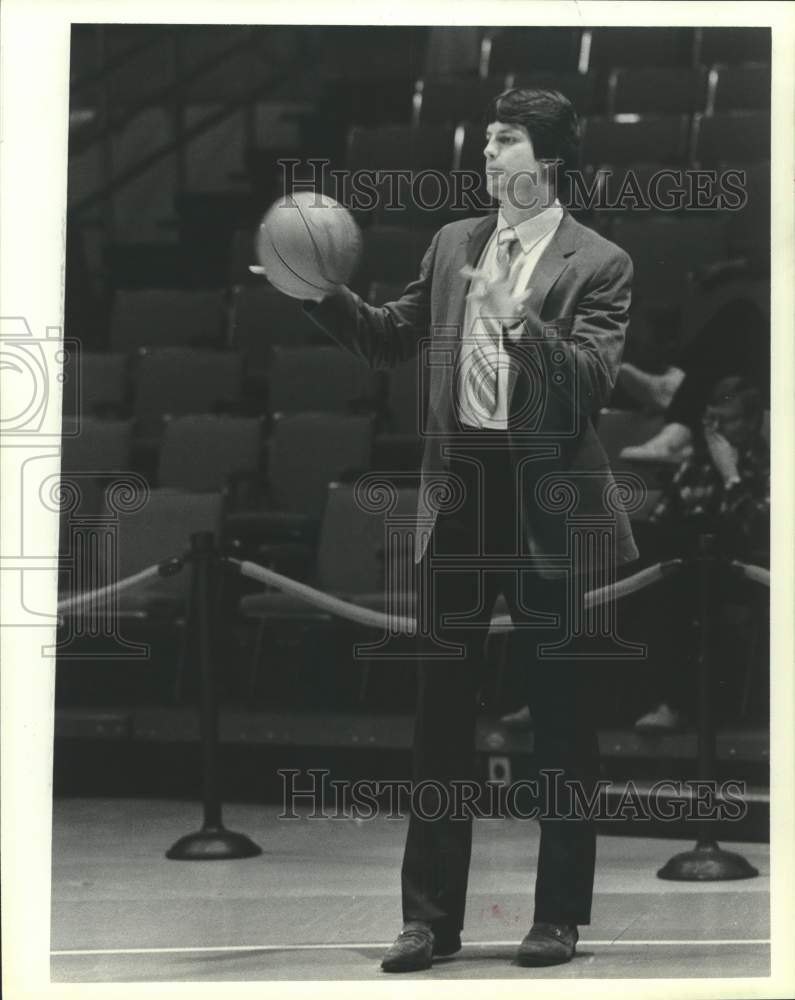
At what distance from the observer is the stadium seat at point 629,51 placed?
7.55 metres

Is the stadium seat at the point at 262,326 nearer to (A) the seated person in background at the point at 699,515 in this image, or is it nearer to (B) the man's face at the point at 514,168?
(A) the seated person in background at the point at 699,515

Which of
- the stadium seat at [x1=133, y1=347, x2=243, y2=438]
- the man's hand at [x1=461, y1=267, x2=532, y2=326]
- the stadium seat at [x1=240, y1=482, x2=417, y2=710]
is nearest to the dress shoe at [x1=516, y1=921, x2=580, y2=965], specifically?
the man's hand at [x1=461, y1=267, x2=532, y2=326]

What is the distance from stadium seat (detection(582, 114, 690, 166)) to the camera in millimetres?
6980

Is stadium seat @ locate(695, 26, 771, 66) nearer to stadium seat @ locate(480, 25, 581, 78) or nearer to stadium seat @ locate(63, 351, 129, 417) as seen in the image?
stadium seat @ locate(480, 25, 581, 78)

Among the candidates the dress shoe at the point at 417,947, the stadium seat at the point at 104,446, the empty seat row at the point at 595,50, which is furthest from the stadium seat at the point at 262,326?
the dress shoe at the point at 417,947

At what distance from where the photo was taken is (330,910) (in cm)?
398

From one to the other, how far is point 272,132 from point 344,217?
11.9 ft

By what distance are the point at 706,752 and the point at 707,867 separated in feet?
0.99

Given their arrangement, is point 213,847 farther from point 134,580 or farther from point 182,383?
point 182,383

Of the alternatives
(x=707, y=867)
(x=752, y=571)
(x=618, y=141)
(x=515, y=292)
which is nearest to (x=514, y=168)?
(x=515, y=292)

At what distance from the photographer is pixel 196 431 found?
18.9 ft

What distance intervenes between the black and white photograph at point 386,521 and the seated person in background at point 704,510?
0.01m

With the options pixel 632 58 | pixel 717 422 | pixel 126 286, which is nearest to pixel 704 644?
pixel 717 422

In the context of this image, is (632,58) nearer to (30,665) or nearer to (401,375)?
(401,375)
